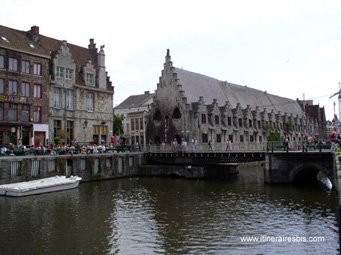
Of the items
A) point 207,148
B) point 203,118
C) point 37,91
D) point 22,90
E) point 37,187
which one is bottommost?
point 37,187

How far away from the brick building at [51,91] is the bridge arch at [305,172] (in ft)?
86.2

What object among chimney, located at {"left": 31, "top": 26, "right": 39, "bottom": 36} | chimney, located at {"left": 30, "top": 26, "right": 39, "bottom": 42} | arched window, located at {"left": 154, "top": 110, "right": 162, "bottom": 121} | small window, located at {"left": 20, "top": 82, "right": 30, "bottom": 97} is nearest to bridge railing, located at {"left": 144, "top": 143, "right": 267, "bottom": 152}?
arched window, located at {"left": 154, "top": 110, "right": 162, "bottom": 121}

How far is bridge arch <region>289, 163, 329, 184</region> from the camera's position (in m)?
33.2

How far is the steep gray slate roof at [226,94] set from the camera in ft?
204

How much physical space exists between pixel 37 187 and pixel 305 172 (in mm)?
23792

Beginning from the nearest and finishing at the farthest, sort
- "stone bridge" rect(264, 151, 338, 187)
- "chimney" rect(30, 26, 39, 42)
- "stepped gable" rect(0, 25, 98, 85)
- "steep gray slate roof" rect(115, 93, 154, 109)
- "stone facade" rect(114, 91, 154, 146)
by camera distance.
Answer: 1. "stone bridge" rect(264, 151, 338, 187)
2. "stepped gable" rect(0, 25, 98, 85)
3. "chimney" rect(30, 26, 39, 42)
4. "stone facade" rect(114, 91, 154, 146)
5. "steep gray slate roof" rect(115, 93, 154, 109)

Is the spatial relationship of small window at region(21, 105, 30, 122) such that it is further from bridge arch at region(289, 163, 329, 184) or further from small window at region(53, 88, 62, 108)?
bridge arch at region(289, 163, 329, 184)

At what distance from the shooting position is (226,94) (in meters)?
71.1

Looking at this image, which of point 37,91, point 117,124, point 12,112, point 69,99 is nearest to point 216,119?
point 117,124

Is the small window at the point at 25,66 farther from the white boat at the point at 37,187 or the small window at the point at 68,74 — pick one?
the white boat at the point at 37,187

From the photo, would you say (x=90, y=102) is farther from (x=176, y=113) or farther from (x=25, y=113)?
(x=176, y=113)

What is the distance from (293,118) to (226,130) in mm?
29949

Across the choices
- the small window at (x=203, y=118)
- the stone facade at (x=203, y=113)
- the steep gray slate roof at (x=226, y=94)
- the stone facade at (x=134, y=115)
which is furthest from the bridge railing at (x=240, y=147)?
the stone facade at (x=134, y=115)

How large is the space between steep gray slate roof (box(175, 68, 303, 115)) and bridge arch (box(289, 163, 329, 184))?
25443mm
